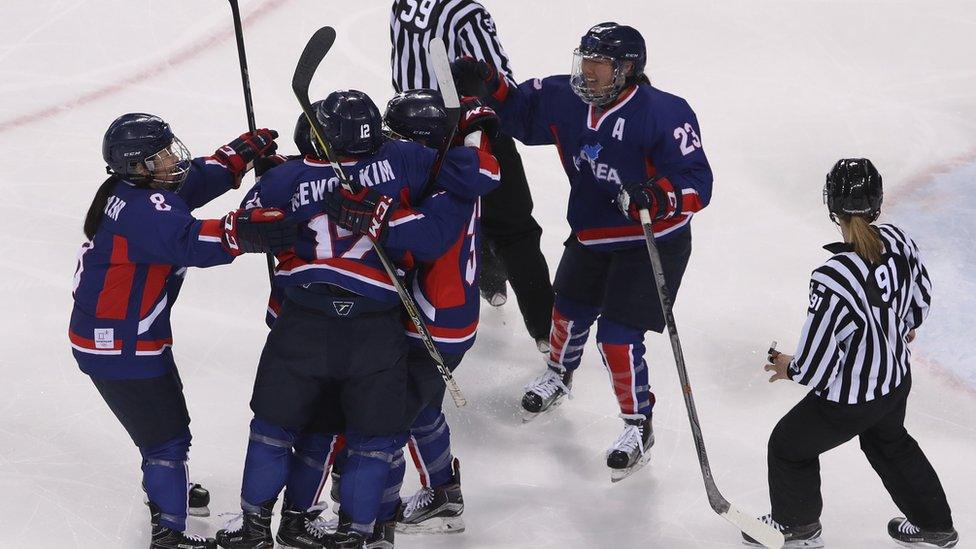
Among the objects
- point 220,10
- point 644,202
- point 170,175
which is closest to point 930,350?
point 644,202

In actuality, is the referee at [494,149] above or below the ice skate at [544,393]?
above

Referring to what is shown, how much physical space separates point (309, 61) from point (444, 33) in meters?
1.11

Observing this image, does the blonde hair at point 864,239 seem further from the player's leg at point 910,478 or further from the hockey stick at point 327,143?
the hockey stick at point 327,143

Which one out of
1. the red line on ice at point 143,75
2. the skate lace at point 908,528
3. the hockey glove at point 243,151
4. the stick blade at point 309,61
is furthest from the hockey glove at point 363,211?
the red line on ice at point 143,75

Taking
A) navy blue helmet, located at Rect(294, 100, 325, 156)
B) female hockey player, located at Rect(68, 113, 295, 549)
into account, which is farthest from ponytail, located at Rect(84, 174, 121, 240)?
navy blue helmet, located at Rect(294, 100, 325, 156)

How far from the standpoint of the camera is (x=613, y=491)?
355 cm

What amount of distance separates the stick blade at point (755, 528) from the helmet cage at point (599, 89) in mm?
1163

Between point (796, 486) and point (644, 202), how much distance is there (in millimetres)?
828

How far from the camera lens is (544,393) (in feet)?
12.8

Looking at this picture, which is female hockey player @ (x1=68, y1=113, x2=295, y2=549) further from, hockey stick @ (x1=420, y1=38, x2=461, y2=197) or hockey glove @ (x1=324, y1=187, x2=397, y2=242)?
hockey stick @ (x1=420, y1=38, x2=461, y2=197)

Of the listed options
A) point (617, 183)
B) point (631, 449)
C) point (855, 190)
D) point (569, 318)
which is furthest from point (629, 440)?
point (855, 190)

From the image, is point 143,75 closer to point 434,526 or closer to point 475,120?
point 475,120

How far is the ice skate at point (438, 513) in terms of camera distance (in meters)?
3.32

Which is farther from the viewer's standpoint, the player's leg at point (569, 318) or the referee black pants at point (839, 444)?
the player's leg at point (569, 318)
